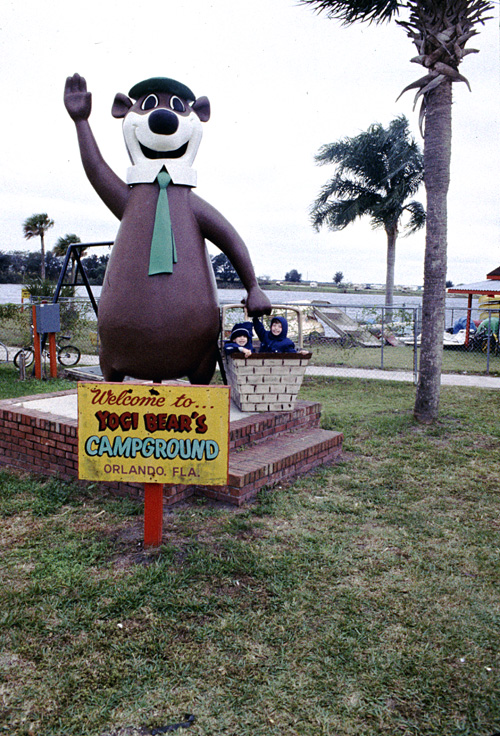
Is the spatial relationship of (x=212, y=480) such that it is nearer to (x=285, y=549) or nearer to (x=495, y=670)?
(x=285, y=549)

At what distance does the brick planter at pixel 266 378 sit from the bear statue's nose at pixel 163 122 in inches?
74.6

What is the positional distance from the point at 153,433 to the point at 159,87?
2.44 meters

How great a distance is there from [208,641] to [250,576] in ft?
1.90

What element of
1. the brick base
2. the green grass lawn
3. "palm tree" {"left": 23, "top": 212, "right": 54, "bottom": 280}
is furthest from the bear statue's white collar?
"palm tree" {"left": 23, "top": 212, "right": 54, "bottom": 280}

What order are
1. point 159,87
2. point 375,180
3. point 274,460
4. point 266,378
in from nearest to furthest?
point 159,87, point 274,460, point 266,378, point 375,180

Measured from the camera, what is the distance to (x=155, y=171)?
3.88 metres

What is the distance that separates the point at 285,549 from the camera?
10.7 feet

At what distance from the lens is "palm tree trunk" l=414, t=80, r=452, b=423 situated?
6227mm

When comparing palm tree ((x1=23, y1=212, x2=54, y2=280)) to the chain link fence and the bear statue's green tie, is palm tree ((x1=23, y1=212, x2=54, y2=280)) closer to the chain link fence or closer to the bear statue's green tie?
the chain link fence

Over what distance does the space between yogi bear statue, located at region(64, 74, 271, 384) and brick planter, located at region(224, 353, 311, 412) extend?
83 centimetres

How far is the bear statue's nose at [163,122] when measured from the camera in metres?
3.68

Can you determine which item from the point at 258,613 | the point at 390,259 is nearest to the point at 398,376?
→ the point at 258,613

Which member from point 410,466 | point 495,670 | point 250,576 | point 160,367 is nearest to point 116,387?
point 160,367

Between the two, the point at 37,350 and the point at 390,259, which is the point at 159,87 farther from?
the point at 390,259
